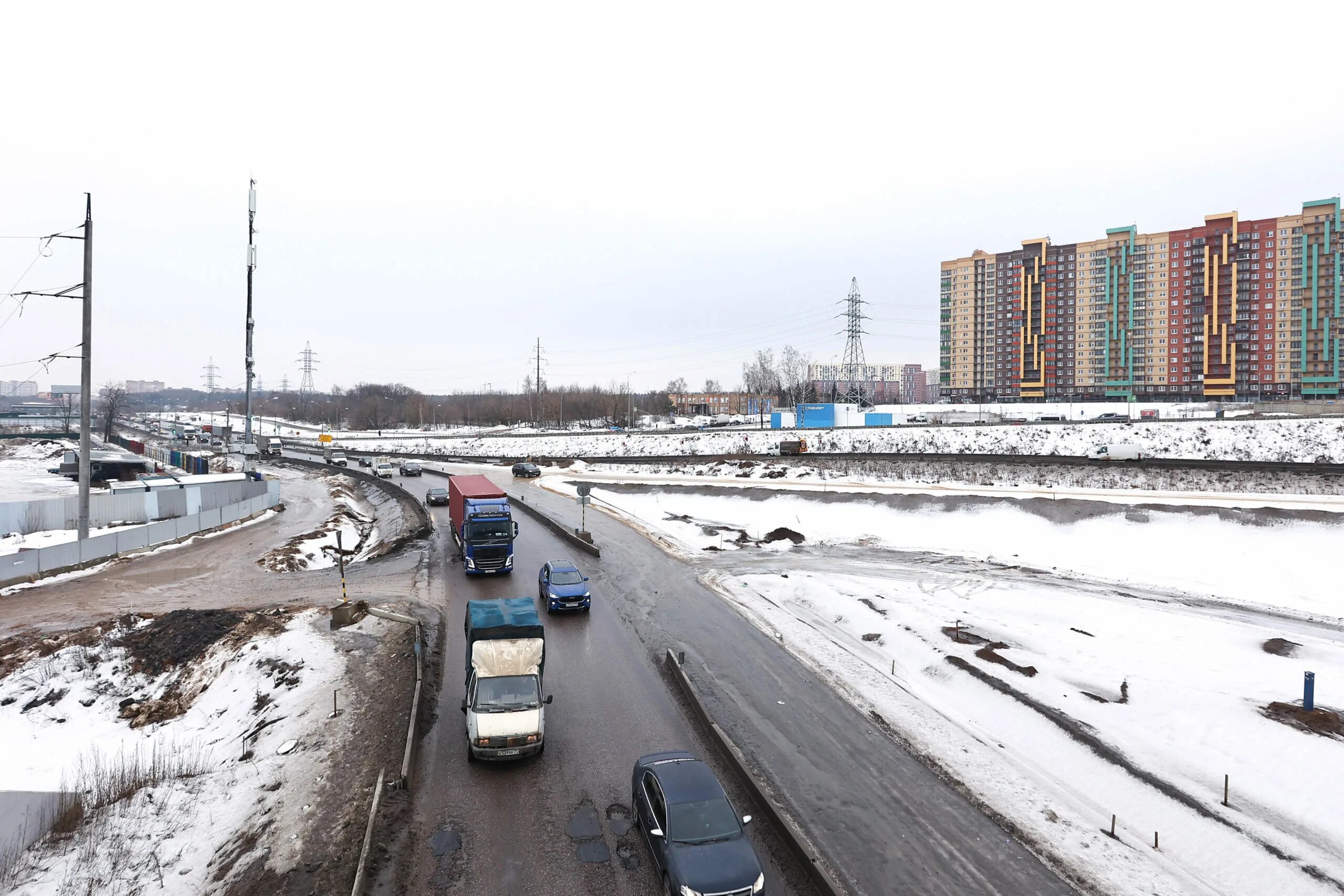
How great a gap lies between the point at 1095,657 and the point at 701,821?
1797 cm

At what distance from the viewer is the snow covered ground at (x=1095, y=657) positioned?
527 inches

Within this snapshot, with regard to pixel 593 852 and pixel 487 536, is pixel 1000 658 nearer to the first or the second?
pixel 593 852

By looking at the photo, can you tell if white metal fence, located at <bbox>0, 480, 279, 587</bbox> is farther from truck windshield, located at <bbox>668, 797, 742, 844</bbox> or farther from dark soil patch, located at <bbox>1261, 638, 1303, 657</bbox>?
dark soil patch, located at <bbox>1261, 638, 1303, 657</bbox>

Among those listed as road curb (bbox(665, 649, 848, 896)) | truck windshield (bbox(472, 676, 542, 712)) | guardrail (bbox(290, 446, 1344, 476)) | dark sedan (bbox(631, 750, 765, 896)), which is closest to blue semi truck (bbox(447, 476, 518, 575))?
road curb (bbox(665, 649, 848, 896))

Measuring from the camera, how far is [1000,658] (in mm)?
22000

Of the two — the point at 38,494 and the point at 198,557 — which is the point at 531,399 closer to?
the point at 38,494

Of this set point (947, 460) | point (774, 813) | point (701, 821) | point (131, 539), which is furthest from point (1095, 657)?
point (131, 539)

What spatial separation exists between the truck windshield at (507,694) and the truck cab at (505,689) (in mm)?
11

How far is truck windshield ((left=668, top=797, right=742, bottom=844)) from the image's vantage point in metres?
10.3

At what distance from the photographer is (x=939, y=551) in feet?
127

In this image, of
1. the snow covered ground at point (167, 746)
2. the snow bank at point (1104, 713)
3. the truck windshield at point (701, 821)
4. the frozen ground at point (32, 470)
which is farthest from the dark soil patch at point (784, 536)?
the frozen ground at point (32, 470)

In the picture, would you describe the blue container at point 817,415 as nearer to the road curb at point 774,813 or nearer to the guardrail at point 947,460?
the guardrail at point 947,460

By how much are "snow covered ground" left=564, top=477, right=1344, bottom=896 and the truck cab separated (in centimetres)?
864

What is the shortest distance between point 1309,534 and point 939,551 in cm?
1719
